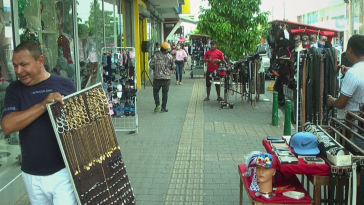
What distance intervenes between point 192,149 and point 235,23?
7.98 m

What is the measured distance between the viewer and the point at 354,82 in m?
4.32

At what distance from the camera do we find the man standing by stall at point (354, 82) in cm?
433

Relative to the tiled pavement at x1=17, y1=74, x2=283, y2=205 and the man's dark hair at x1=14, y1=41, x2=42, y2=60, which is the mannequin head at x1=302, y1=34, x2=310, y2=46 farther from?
the man's dark hair at x1=14, y1=41, x2=42, y2=60

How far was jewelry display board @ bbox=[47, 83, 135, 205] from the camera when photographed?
2854mm

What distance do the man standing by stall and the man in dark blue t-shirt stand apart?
2959 millimetres

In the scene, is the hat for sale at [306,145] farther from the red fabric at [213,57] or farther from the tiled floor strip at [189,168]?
the red fabric at [213,57]

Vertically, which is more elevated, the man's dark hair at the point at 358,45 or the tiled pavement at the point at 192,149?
the man's dark hair at the point at 358,45

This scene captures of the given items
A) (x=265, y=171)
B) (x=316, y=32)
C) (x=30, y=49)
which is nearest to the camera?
(x=30, y=49)

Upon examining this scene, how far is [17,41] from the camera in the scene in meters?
5.34

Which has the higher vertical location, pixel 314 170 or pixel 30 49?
pixel 30 49

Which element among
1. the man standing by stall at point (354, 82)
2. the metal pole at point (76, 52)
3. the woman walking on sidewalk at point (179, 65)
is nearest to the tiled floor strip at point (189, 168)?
the man standing by stall at point (354, 82)

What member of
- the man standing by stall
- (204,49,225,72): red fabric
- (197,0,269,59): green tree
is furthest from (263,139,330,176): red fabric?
(197,0,269,59): green tree

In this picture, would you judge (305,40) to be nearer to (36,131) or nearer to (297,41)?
(297,41)

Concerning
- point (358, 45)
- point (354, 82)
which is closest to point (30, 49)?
point (354, 82)
